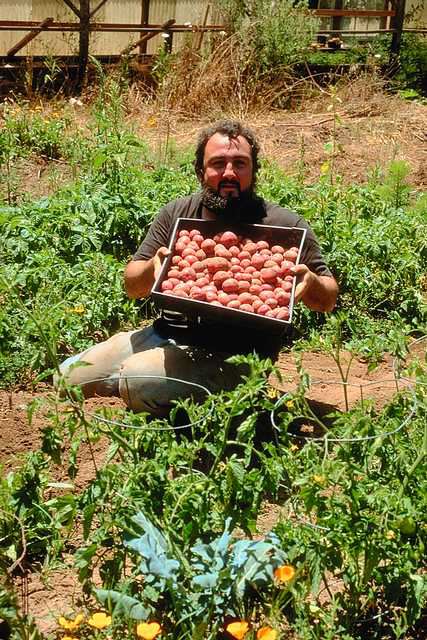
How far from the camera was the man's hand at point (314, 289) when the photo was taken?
367cm

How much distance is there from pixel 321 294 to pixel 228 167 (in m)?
0.66

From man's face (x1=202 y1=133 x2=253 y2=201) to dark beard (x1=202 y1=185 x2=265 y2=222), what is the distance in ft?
0.04

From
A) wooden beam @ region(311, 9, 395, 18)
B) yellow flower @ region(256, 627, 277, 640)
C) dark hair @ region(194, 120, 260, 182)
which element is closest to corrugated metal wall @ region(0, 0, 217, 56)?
wooden beam @ region(311, 9, 395, 18)

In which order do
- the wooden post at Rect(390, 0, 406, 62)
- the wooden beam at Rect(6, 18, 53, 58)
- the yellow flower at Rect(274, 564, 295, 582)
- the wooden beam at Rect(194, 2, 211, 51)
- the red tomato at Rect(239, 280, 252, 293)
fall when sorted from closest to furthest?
1. the yellow flower at Rect(274, 564, 295, 582)
2. the red tomato at Rect(239, 280, 252, 293)
3. the wooden beam at Rect(6, 18, 53, 58)
4. the wooden beam at Rect(194, 2, 211, 51)
5. the wooden post at Rect(390, 0, 406, 62)

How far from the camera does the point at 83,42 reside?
36.5 ft

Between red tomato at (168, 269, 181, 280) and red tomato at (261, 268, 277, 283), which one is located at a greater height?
red tomato at (261, 268, 277, 283)

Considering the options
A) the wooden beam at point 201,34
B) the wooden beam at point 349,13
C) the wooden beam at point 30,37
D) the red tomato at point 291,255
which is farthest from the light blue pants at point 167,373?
the wooden beam at point 349,13

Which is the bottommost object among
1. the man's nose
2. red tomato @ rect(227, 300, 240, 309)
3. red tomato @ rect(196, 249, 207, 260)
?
red tomato @ rect(227, 300, 240, 309)

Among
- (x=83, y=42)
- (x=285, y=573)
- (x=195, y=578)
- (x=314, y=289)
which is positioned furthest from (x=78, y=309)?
(x=83, y=42)

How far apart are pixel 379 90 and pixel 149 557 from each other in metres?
9.48

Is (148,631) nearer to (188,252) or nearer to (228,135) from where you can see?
(188,252)

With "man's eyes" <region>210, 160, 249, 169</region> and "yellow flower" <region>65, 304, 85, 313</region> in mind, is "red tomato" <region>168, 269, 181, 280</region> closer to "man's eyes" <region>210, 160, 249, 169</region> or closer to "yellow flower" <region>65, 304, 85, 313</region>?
"man's eyes" <region>210, 160, 249, 169</region>

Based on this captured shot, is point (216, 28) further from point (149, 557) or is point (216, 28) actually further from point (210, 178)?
point (149, 557)

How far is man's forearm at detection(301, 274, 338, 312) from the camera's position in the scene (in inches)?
153
